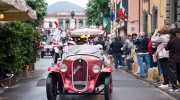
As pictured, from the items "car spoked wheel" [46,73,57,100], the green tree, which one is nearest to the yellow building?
"car spoked wheel" [46,73,57,100]

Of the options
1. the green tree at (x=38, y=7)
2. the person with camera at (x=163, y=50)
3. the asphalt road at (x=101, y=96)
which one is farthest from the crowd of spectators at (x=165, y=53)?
the green tree at (x=38, y=7)

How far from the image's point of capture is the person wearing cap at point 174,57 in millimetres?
13336

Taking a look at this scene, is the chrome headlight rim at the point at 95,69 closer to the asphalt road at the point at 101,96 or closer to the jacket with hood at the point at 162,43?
the asphalt road at the point at 101,96

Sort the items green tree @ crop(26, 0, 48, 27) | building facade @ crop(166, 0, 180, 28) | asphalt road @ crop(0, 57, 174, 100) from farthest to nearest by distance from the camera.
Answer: green tree @ crop(26, 0, 48, 27), building facade @ crop(166, 0, 180, 28), asphalt road @ crop(0, 57, 174, 100)

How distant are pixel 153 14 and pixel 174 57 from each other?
15954 mm

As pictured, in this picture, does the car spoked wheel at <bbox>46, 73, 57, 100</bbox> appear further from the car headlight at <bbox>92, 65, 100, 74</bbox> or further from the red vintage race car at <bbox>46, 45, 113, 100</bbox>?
the car headlight at <bbox>92, 65, 100, 74</bbox>

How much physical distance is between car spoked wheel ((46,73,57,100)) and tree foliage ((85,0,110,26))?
178 ft

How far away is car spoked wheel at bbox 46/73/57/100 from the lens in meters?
11.3

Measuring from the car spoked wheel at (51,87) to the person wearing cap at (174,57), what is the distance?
Answer: 12.0 feet

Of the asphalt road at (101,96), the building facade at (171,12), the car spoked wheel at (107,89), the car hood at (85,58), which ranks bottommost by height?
the asphalt road at (101,96)

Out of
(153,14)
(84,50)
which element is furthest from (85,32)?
(84,50)

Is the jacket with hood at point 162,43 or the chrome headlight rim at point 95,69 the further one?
the jacket with hood at point 162,43

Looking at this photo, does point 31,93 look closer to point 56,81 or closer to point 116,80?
point 56,81

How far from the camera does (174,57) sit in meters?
13.4
